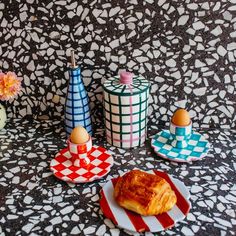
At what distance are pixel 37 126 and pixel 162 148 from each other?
0.38 metres

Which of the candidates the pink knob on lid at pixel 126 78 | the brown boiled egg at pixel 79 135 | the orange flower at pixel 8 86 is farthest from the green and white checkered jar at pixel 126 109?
the orange flower at pixel 8 86

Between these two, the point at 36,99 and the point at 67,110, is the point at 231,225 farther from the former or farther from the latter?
the point at 36,99

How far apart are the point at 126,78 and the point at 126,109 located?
3.2 inches

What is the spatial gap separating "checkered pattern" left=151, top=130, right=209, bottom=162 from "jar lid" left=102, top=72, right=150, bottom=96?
0.15 m

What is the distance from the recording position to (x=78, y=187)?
966 mm

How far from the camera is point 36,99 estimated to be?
1223mm

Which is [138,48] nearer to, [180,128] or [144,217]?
[180,128]

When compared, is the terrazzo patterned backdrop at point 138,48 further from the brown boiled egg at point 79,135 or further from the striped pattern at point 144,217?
the striped pattern at point 144,217

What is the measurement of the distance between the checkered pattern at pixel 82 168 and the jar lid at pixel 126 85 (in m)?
0.16

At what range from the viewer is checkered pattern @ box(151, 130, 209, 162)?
1.04 metres

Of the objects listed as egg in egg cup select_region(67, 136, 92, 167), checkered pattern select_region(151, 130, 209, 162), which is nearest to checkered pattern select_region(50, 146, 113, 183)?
egg in egg cup select_region(67, 136, 92, 167)

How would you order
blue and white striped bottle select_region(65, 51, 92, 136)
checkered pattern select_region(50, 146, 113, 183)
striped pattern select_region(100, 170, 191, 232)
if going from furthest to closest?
blue and white striped bottle select_region(65, 51, 92, 136) → checkered pattern select_region(50, 146, 113, 183) → striped pattern select_region(100, 170, 191, 232)

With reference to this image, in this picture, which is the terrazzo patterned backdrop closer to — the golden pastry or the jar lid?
the jar lid

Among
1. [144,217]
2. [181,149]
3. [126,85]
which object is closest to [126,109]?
[126,85]
